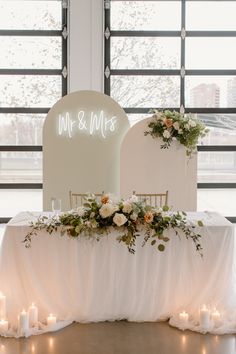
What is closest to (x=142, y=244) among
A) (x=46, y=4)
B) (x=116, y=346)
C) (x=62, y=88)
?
(x=116, y=346)

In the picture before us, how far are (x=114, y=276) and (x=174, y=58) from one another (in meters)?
4.54

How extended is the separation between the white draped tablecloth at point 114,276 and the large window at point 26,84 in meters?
3.90

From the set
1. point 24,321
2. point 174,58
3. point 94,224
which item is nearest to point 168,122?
point 174,58

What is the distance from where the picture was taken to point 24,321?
356 cm

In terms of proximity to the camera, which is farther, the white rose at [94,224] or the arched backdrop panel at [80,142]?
the arched backdrop panel at [80,142]

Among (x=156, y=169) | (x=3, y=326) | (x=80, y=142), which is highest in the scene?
(x=80, y=142)

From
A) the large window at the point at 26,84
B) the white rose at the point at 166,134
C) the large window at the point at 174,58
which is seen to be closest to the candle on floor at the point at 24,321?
the white rose at the point at 166,134

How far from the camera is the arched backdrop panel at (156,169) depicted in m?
6.08

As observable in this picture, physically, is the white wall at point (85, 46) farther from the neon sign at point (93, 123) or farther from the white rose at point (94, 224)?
the white rose at point (94, 224)

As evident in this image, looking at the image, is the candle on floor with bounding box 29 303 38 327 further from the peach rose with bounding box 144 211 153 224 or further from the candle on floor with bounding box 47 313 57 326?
the peach rose with bounding box 144 211 153 224

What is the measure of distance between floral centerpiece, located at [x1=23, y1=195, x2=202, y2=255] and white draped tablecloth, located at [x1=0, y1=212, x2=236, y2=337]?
6 centimetres

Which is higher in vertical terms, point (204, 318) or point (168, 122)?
point (168, 122)

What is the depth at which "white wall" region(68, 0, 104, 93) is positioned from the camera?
23.6 feet

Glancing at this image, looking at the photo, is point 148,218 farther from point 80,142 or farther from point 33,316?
point 80,142
